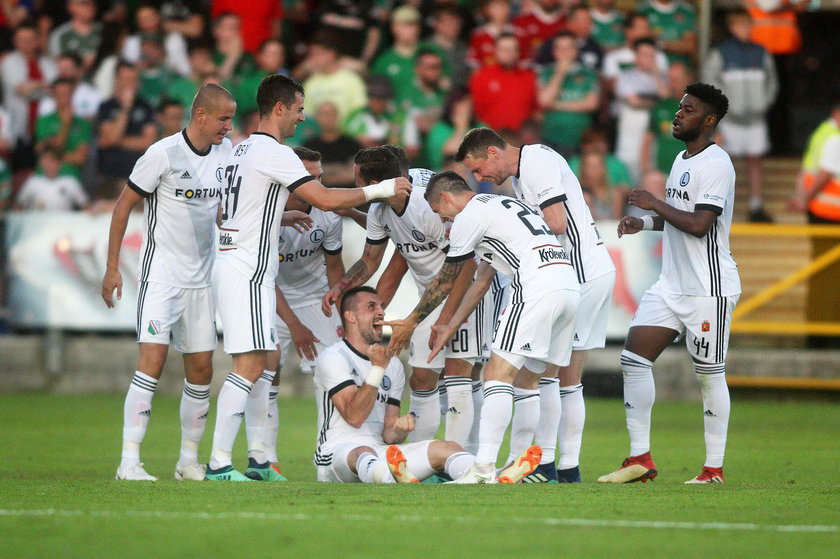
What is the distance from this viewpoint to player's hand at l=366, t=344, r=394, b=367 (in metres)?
8.81

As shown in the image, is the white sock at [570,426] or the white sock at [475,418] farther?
the white sock at [475,418]

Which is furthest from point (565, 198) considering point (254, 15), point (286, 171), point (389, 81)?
point (254, 15)

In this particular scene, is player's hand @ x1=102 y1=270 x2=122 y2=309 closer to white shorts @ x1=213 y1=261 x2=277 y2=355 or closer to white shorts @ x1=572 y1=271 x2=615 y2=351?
white shorts @ x1=213 y1=261 x2=277 y2=355

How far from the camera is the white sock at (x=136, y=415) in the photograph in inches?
354

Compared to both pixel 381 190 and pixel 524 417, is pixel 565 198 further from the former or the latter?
pixel 524 417

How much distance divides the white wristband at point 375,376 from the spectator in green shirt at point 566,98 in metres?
7.70

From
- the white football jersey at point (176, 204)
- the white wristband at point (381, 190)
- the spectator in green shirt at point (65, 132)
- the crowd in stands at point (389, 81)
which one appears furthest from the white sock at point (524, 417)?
the spectator in green shirt at point (65, 132)

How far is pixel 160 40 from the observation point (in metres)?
17.2

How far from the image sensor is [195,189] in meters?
9.16

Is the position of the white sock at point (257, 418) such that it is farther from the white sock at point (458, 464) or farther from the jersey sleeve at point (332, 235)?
the white sock at point (458, 464)

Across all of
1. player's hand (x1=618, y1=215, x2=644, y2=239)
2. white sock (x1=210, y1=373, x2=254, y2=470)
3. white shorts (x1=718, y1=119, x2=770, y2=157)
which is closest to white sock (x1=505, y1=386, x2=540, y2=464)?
player's hand (x1=618, y1=215, x2=644, y2=239)

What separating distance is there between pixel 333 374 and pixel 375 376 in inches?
12.3

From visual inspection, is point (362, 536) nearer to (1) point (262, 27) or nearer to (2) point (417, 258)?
(2) point (417, 258)

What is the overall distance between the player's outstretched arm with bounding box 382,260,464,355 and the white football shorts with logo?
1.86ft
